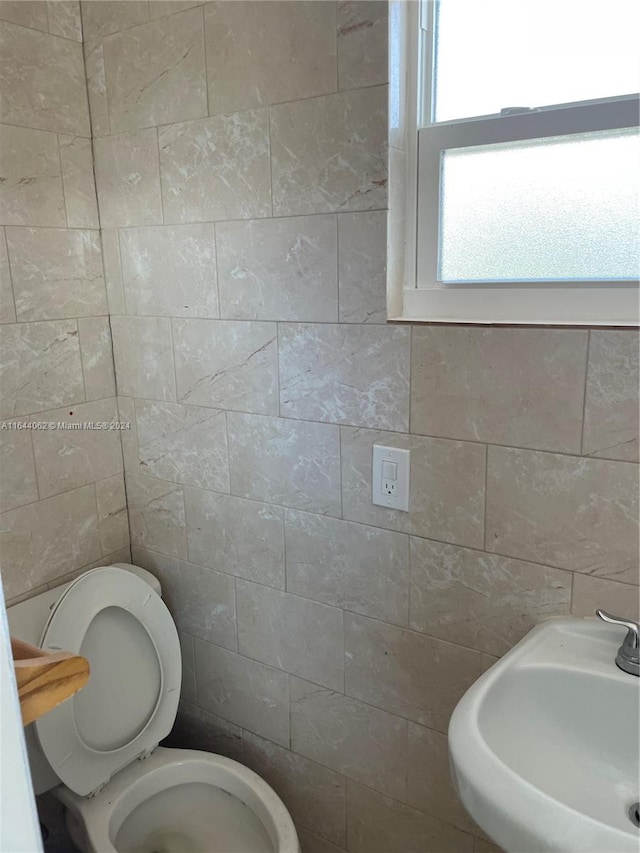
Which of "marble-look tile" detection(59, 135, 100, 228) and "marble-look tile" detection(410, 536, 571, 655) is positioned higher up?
"marble-look tile" detection(59, 135, 100, 228)

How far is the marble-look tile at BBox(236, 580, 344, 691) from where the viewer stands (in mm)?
1478

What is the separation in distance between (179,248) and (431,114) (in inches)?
24.9

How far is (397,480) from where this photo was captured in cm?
129

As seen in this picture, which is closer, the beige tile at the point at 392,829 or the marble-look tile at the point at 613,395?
the marble-look tile at the point at 613,395

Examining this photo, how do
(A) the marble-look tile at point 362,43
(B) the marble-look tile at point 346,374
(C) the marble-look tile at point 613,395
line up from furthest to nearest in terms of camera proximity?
1. (B) the marble-look tile at point 346,374
2. (A) the marble-look tile at point 362,43
3. (C) the marble-look tile at point 613,395

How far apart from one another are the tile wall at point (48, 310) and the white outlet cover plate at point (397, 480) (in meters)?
0.80

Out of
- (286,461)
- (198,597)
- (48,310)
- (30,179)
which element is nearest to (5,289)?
(48,310)

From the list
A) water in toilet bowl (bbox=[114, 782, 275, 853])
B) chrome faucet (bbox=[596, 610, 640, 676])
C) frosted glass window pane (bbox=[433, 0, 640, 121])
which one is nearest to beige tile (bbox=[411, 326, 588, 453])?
chrome faucet (bbox=[596, 610, 640, 676])

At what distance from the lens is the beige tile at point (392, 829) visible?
1.41 meters

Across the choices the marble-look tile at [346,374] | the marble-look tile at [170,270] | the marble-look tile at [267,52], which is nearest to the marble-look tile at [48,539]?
the marble-look tile at [170,270]

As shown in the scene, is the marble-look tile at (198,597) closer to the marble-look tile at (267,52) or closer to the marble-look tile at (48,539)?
the marble-look tile at (48,539)

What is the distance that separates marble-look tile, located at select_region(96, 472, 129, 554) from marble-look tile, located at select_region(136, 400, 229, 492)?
92 millimetres

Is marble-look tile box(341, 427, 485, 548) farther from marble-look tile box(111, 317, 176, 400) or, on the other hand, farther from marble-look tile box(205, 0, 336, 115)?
marble-look tile box(205, 0, 336, 115)

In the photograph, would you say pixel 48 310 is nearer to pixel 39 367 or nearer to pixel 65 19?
pixel 39 367
